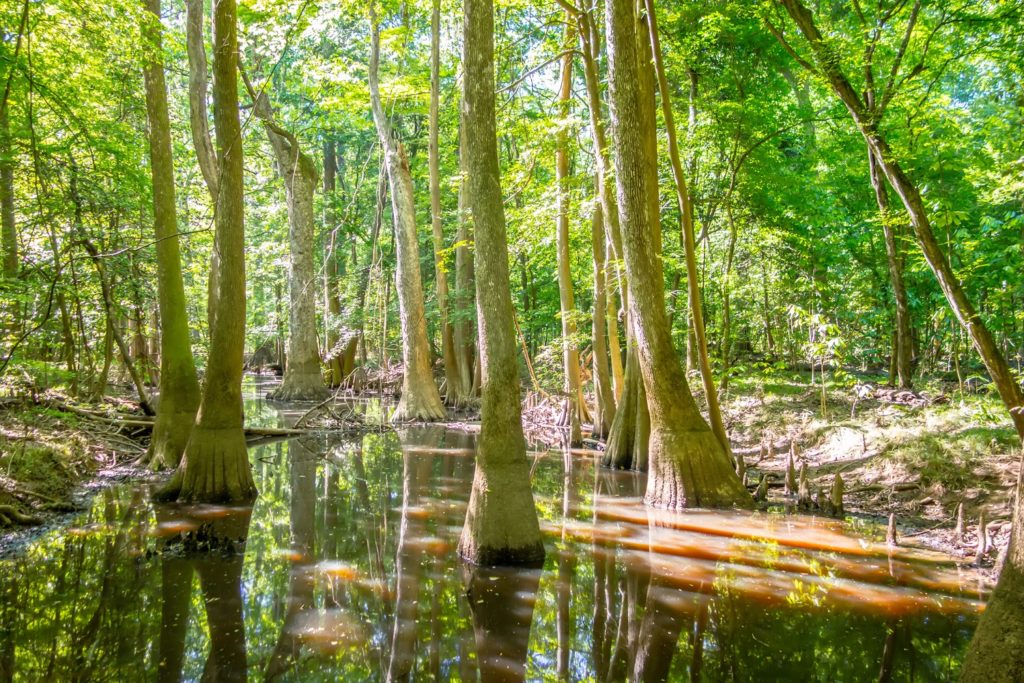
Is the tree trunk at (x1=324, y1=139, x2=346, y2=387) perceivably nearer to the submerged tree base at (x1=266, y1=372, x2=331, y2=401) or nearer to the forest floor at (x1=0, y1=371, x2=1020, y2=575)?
the submerged tree base at (x1=266, y1=372, x2=331, y2=401)

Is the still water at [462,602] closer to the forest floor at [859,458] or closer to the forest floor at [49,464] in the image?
the forest floor at [49,464]

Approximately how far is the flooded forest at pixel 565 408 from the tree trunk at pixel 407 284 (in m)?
0.10

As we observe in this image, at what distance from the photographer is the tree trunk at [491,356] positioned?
615 cm

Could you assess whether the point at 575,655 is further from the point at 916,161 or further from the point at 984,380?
the point at 916,161

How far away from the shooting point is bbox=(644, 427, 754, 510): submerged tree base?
834 centimetres

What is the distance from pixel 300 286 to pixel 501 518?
50.8 feet

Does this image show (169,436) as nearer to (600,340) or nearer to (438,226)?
(600,340)

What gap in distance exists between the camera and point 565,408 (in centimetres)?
1502

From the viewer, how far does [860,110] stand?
7355mm

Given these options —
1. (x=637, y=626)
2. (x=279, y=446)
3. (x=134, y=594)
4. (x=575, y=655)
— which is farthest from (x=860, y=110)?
(x=279, y=446)

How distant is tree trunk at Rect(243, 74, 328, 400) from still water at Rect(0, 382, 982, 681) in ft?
38.2

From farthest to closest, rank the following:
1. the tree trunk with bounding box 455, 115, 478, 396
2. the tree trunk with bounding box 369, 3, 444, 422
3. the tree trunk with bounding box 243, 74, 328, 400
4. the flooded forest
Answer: the tree trunk with bounding box 243, 74, 328, 400 < the tree trunk with bounding box 455, 115, 478, 396 < the tree trunk with bounding box 369, 3, 444, 422 < the flooded forest

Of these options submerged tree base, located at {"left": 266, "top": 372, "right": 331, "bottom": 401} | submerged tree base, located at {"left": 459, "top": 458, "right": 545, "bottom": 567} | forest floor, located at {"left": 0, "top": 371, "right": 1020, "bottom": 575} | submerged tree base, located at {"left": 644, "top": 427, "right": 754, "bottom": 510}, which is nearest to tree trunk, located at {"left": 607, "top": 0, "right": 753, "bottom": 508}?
submerged tree base, located at {"left": 644, "top": 427, "right": 754, "bottom": 510}

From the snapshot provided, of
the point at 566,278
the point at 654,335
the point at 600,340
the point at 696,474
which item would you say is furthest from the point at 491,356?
the point at 566,278
